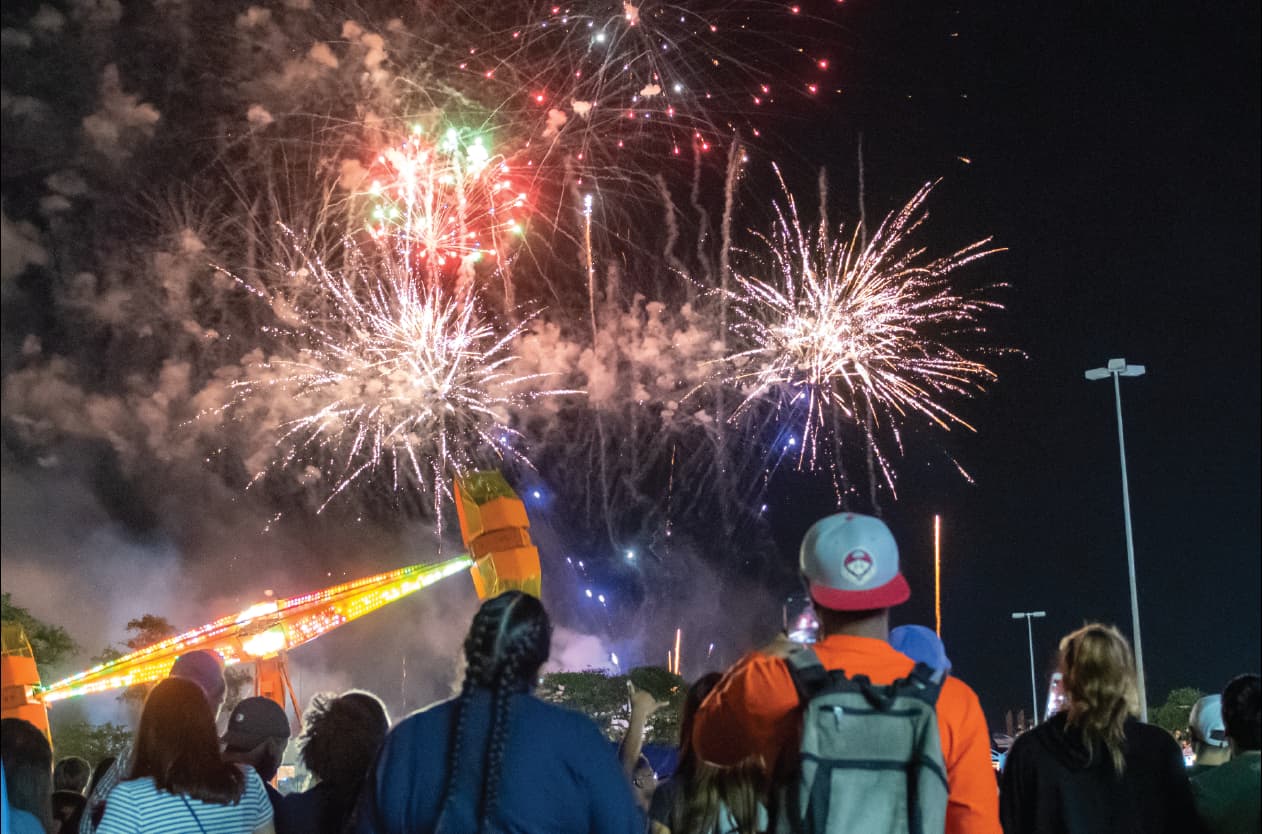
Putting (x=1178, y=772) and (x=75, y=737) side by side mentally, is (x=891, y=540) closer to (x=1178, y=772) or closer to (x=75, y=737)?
(x=1178, y=772)

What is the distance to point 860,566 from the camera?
3.36 m

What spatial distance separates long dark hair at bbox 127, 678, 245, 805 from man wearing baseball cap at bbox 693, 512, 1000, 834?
1.91m

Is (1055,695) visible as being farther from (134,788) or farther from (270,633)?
(270,633)

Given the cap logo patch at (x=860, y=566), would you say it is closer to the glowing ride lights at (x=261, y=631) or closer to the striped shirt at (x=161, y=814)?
the striped shirt at (x=161, y=814)

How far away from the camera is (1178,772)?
439cm

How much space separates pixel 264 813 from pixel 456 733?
1.52 metres

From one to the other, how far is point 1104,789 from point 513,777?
7.72 feet

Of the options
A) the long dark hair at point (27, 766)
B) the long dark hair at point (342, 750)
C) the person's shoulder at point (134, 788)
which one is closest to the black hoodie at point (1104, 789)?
the long dark hair at point (342, 750)

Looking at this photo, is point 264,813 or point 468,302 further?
point 468,302

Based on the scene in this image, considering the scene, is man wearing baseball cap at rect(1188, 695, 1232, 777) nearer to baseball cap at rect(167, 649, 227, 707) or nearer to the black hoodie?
the black hoodie

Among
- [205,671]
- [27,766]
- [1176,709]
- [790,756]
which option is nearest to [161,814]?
[205,671]

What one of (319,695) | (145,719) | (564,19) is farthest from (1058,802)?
(564,19)

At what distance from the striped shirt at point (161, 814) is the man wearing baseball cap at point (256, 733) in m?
0.68

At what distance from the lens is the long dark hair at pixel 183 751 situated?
13.9 feet
